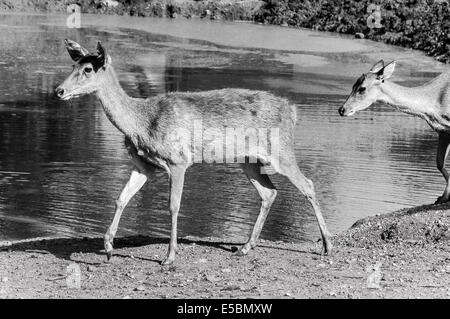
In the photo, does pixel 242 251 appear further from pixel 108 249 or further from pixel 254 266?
pixel 108 249

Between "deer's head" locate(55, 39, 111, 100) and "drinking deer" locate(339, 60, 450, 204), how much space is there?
3.36m

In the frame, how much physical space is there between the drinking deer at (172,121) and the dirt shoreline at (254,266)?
0.29 meters

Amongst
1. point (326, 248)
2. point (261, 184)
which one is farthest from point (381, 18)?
point (326, 248)

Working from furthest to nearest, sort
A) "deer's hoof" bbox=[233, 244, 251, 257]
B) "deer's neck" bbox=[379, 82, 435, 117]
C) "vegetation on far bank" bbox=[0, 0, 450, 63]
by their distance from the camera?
"vegetation on far bank" bbox=[0, 0, 450, 63] → "deer's neck" bbox=[379, 82, 435, 117] → "deer's hoof" bbox=[233, 244, 251, 257]

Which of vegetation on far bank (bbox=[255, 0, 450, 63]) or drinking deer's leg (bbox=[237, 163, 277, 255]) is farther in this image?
vegetation on far bank (bbox=[255, 0, 450, 63])

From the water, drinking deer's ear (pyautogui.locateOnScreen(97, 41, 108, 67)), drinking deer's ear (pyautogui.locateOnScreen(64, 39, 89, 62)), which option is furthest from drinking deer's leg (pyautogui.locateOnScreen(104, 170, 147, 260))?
the water

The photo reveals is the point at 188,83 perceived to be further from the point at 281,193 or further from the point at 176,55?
the point at 281,193

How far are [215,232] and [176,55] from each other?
14669 mm

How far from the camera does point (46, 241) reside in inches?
449

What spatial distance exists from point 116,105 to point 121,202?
3.06ft

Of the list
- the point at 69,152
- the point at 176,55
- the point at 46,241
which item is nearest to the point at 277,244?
the point at 46,241

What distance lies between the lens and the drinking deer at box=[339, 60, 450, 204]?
1277 cm

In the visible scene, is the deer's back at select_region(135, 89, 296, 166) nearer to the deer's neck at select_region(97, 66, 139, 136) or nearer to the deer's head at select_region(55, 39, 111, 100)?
the deer's neck at select_region(97, 66, 139, 136)

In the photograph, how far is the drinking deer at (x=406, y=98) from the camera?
12.8 m
